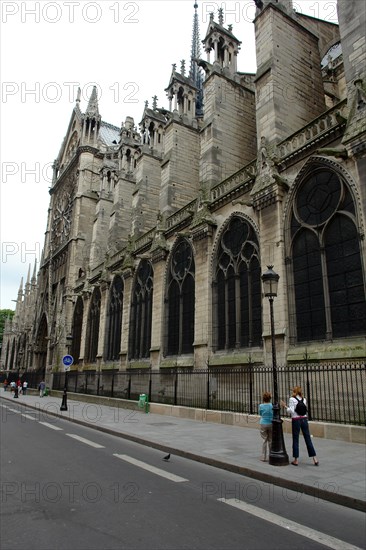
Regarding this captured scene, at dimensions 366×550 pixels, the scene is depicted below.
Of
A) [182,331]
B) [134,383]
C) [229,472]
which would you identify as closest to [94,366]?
[134,383]

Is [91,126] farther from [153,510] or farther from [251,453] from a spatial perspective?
[153,510]

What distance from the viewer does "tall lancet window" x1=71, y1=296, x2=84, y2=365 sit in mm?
32987

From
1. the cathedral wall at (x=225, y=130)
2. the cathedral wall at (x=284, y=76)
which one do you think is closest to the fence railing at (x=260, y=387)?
the cathedral wall at (x=284, y=76)

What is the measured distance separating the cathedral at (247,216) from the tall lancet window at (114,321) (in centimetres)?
14

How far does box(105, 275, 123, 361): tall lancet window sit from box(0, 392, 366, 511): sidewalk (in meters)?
12.7

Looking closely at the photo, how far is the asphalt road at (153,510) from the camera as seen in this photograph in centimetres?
372

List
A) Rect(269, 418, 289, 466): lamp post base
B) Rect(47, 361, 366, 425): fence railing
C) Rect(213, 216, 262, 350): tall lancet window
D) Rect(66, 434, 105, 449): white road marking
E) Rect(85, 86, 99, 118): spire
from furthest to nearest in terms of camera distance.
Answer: Rect(85, 86, 99, 118): spire
Rect(213, 216, 262, 350): tall lancet window
Rect(47, 361, 366, 425): fence railing
Rect(66, 434, 105, 449): white road marking
Rect(269, 418, 289, 466): lamp post base

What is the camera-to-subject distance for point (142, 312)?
23234 mm

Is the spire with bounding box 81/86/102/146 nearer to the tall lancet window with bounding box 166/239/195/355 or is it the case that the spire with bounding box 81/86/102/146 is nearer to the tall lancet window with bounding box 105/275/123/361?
the tall lancet window with bounding box 105/275/123/361

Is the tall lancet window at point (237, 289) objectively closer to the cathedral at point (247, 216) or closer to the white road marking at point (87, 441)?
the cathedral at point (247, 216)

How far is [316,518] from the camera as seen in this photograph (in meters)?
4.58

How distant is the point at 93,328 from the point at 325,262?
21.8m

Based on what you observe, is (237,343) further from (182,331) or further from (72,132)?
(72,132)

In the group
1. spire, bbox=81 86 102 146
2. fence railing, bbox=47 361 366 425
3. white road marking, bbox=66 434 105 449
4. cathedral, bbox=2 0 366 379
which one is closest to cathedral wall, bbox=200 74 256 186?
cathedral, bbox=2 0 366 379
